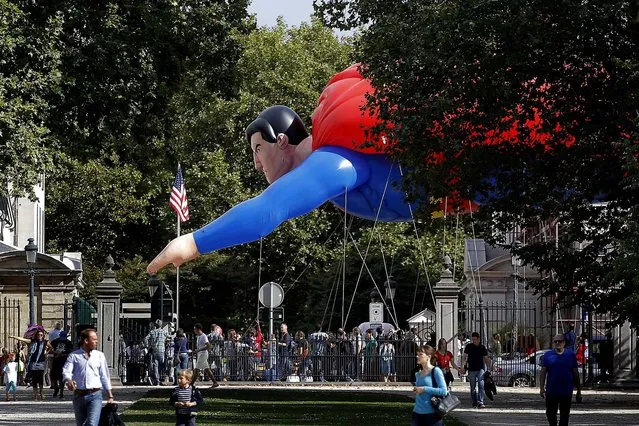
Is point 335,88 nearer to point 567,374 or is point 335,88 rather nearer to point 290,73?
point 567,374

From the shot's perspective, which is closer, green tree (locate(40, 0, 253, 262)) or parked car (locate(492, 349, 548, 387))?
green tree (locate(40, 0, 253, 262))

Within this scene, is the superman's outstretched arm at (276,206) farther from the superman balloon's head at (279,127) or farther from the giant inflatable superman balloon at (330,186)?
the superman balloon's head at (279,127)

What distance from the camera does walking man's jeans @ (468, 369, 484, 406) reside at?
1224 inches

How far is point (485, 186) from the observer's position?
31.2 meters

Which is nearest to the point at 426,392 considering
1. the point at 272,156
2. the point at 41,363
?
the point at 272,156

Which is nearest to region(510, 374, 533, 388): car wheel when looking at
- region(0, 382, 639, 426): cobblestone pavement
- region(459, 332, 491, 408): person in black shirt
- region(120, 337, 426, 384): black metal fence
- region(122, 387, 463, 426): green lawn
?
region(0, 382, 639, 426): cobblestone pavement

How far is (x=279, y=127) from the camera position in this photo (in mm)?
33688

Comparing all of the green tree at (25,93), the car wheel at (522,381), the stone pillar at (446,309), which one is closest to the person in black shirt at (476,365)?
the green tree at (25,93)

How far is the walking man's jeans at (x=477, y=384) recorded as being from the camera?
102 ft

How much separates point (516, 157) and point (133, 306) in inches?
1441

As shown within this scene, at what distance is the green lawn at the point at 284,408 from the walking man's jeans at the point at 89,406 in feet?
20.2

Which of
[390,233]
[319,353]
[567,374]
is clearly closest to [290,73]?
[390,233]

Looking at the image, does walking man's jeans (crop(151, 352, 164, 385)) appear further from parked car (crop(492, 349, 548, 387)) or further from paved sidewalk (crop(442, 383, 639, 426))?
parked car (crop(492, 349, 548, 387))

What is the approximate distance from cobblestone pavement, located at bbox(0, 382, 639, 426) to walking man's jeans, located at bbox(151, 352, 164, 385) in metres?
1.02
